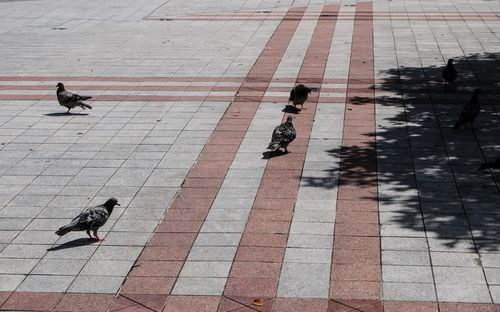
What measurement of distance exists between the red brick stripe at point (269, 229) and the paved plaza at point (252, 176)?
36 mm

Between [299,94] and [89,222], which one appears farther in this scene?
[299,94]

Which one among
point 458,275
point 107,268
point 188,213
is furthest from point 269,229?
point 458,275

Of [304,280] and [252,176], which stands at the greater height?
[304,280]

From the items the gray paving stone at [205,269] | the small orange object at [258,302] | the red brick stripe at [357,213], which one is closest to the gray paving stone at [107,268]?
the gray paving stone at [205,269]

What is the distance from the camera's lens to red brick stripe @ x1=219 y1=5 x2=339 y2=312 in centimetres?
900

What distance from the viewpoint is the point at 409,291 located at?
8.79 meters

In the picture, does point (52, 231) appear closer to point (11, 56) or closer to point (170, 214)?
point (170, 214)

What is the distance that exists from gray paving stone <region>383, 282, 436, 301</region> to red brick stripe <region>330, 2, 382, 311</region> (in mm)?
123

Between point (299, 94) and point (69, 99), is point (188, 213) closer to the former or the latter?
point (299, 94)

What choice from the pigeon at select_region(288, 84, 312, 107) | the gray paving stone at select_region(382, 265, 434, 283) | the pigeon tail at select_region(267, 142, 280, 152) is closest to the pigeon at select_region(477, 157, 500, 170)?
the gray paving stone at select_region(382, 265, 434, 283)

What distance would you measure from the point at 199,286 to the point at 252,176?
13.0 feet

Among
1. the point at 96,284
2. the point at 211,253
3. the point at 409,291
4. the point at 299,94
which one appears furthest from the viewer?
the point at 299,94

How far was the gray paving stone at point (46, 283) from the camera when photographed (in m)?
9.16

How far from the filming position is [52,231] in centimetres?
1080
